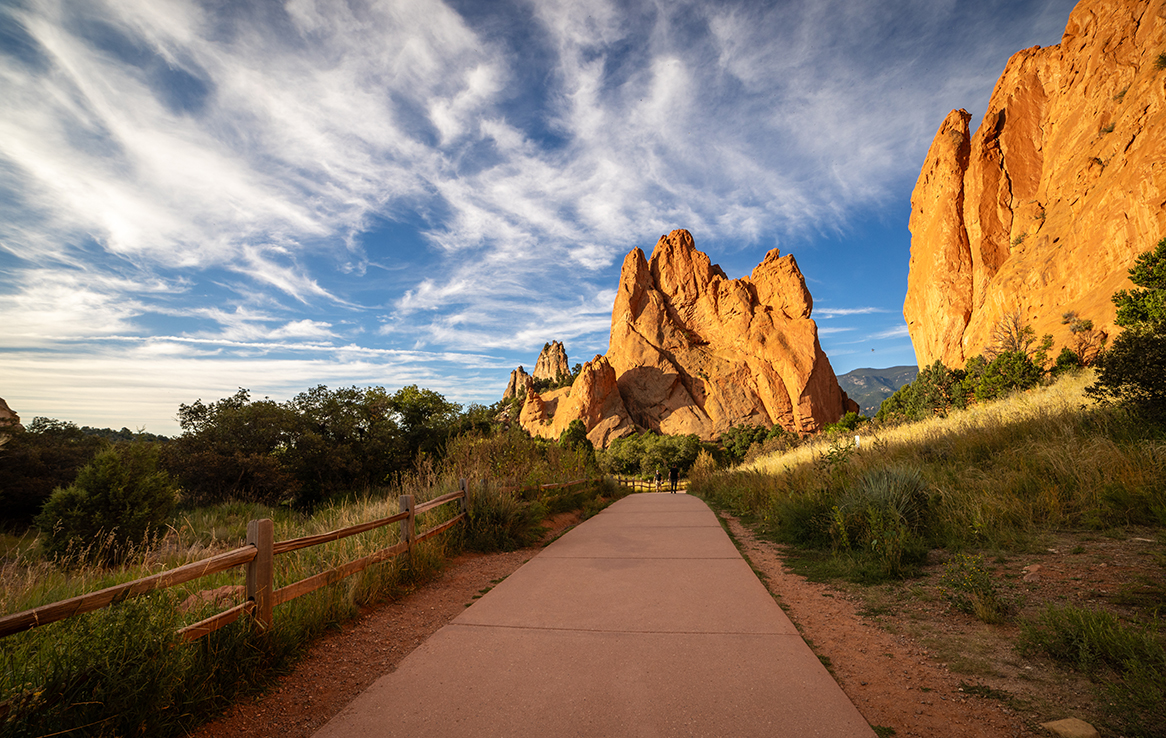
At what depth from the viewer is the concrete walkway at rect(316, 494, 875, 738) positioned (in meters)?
2.84

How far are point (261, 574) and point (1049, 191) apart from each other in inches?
2471

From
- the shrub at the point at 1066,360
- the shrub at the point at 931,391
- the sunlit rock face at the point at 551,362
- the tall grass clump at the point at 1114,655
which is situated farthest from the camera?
the sunlit rock face at the point at 551,362

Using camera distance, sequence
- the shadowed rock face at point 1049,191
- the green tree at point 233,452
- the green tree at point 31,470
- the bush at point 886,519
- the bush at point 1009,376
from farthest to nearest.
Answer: the shadowed rock face at point 1049,191 < the bush at point 1009,376 < the green tree at point 233,452 < the green tree at point 31,470 < the bush at point 886,519

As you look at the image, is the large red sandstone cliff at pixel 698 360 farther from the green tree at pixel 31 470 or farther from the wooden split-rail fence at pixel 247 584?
the wooden split-rail fence at pixel 247 584

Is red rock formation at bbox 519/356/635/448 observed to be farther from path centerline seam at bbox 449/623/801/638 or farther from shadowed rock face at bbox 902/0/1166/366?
path centerline seam at bbox 449/623/801/638

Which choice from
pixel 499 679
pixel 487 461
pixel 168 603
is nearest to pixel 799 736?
pixel 499 679

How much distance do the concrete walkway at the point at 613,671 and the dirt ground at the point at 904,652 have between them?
0.90 ft

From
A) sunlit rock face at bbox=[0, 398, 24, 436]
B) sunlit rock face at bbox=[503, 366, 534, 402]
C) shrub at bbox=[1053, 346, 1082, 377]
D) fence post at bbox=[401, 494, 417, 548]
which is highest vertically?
sunlit rock face at bbox=[503, 366, 534, 402]

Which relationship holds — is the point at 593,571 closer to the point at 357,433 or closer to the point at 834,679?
the point at 834,679

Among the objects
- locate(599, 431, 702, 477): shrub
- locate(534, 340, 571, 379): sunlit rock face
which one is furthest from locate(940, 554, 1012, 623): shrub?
locate(534, 340, 571, 379): sunlit rock face

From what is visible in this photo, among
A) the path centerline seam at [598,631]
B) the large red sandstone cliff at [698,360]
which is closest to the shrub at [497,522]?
the path centerline seam at [598,631]

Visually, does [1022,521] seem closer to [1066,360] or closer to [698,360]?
[1066,360]

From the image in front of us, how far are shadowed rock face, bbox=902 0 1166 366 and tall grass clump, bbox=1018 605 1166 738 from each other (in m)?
35.5

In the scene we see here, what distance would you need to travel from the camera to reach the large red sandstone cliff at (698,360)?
237 feet
